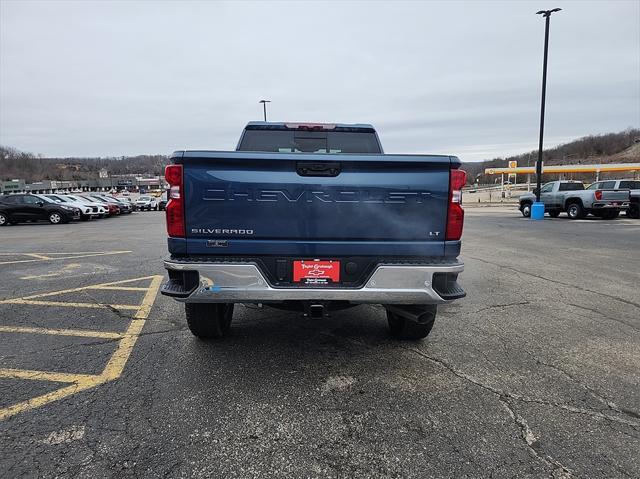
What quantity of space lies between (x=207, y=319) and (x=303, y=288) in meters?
1.25

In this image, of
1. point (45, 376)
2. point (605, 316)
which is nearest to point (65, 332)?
point (45, 376)

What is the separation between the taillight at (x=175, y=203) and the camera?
3041 millimetres

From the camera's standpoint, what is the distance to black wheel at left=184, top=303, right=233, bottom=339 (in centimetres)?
381

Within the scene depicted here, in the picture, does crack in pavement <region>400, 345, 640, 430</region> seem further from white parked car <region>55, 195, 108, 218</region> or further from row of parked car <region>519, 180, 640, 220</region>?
white parked car <region>55, 195, 108, 218</region>

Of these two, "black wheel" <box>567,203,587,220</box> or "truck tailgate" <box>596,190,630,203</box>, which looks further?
"black wheel" <box>567,203,587,220</box>

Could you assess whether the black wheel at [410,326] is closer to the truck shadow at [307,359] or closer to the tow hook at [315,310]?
the truck shadow at [307,359]

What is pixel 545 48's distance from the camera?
64.2ft

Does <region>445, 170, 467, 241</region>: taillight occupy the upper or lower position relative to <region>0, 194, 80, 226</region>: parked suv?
upper

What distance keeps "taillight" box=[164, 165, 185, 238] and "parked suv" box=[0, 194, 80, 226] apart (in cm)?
2253

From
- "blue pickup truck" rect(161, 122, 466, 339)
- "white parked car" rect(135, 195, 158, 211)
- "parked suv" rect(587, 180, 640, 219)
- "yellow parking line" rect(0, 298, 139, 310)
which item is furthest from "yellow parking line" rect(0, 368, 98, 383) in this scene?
"white parked car" rect(135, 195, 158, 211)

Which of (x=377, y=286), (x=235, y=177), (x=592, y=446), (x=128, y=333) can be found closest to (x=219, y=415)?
(x=377, y=286)

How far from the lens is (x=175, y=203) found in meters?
3.07

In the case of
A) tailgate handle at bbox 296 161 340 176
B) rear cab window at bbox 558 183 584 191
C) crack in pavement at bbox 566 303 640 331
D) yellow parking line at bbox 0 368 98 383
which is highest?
tailgate handle at bbox 296 161 340 176

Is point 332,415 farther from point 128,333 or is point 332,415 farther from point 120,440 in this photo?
point 128,333
